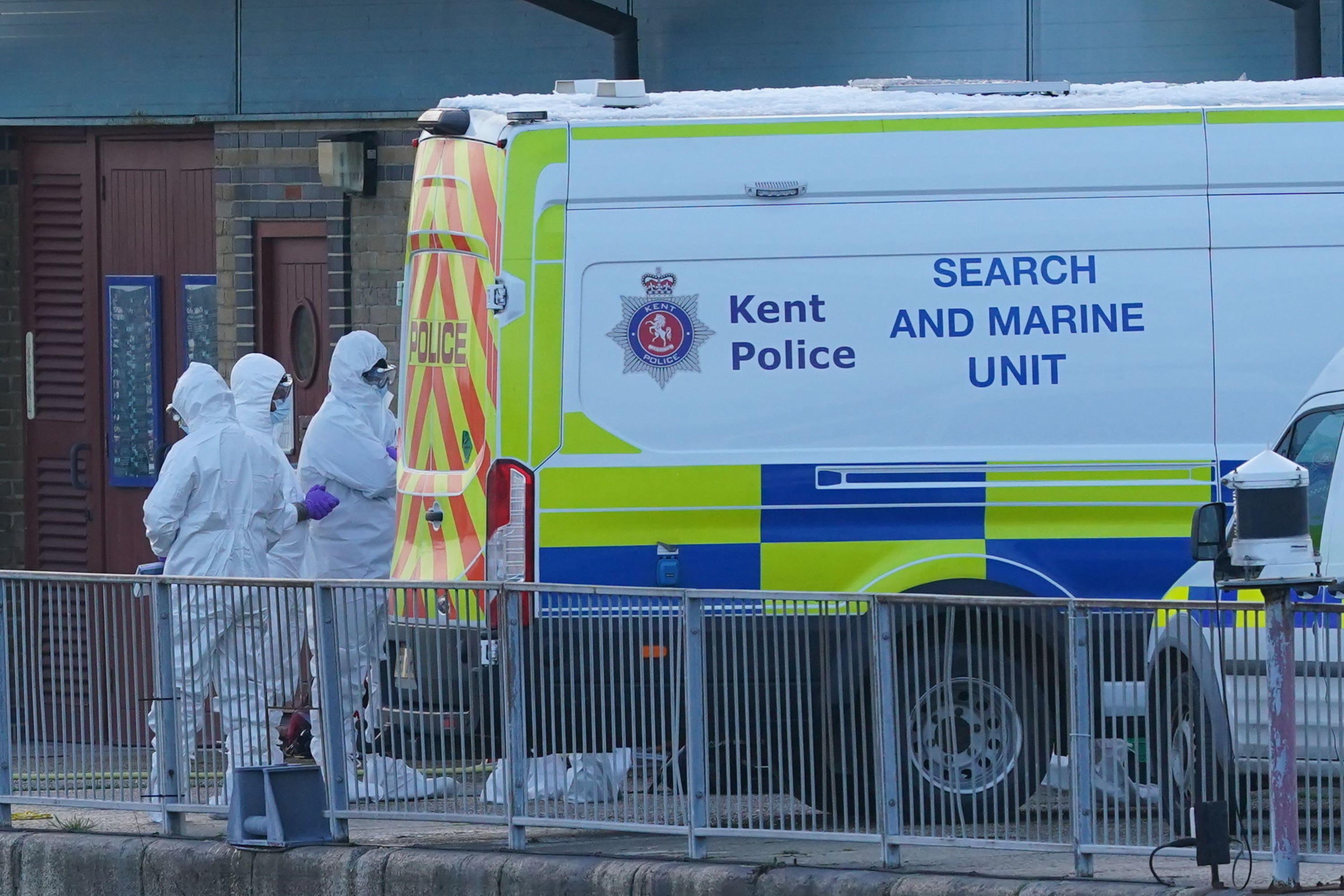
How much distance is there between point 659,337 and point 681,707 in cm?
136

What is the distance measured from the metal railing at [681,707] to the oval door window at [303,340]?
13.6 ft

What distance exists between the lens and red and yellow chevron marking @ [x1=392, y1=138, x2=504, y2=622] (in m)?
7.16

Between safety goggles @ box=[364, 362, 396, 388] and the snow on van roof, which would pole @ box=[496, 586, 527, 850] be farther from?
safety goggles @ box=[364, 362, 396, 388]

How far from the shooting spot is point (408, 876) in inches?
255

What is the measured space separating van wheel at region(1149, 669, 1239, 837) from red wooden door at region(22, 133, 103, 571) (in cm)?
731

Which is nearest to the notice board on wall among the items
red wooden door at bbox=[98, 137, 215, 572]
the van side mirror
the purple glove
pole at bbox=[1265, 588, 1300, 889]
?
red wooden door at bbox=[98, 137, 215, 572]

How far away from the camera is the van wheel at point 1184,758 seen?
224 inches

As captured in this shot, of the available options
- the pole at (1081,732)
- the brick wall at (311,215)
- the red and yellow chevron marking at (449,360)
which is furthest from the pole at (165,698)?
the brick wall at (311,215)

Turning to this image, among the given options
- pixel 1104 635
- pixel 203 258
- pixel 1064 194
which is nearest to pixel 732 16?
pixel 203 258

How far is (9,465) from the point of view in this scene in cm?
1170

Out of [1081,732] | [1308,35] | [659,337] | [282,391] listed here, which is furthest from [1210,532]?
[1308,35]

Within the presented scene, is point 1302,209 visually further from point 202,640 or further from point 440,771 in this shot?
point 202,640

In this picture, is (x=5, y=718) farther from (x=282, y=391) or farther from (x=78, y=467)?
(x=78, y=467)

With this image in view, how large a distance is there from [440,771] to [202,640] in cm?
96
